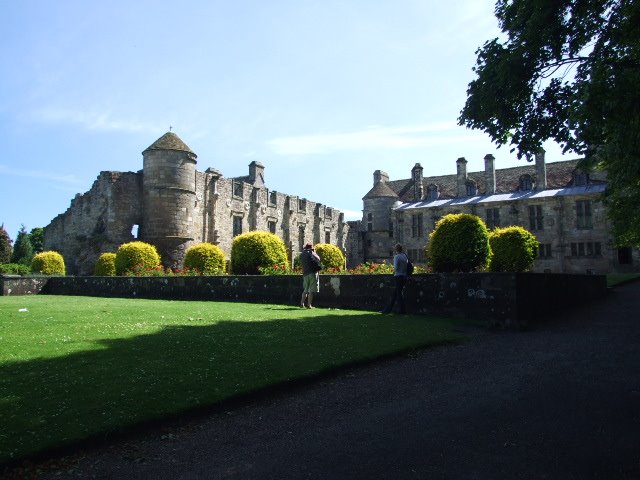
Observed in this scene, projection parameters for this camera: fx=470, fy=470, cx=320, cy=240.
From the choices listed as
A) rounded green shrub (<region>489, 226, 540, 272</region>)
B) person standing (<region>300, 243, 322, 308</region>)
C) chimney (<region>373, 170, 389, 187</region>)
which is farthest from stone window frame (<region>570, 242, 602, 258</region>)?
person standing (<region>300, 243, 322, 308</region>)

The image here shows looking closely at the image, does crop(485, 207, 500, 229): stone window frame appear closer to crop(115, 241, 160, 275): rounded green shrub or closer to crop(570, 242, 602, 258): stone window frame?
crop(570, 242, 602, 258): stone window frame

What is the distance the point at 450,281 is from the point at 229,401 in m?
7.38

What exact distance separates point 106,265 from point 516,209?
108ft

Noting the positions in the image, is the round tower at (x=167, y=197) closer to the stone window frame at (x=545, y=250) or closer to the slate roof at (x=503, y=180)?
the slate roof at (x=503, y=180)

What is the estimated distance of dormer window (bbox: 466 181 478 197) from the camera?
44.9 metres

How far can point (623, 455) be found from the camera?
11.2 feet

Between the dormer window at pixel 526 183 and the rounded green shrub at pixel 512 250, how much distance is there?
664 inches

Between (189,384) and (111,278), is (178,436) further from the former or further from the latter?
(111,278)

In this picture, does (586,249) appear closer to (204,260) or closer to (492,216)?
(492,216)

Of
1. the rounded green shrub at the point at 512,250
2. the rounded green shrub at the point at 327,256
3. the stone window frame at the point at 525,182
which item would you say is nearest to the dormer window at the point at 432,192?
the stone window frame at the point at 525,182

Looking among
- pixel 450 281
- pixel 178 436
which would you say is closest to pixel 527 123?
pixel 450 281

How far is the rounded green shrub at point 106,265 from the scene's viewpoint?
26.0 metres

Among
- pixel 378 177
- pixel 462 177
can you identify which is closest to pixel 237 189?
pixel 378 177

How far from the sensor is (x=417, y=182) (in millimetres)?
49031
